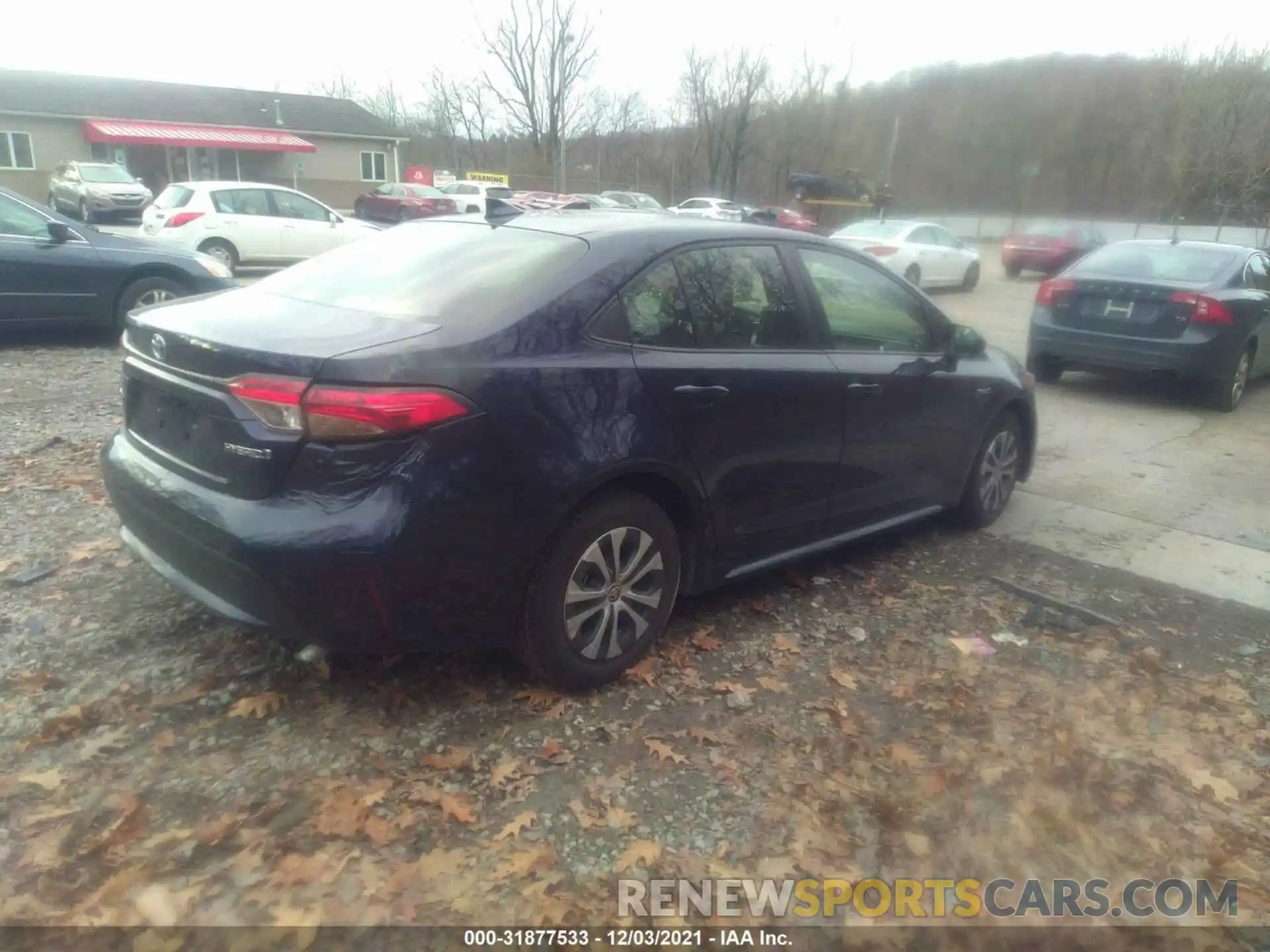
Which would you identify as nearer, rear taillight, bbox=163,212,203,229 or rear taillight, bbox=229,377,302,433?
rear taillight, bbox=229,377,302,433

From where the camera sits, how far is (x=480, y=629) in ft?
10.1

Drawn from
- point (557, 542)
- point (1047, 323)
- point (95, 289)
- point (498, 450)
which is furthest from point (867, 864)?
point (95, 289)

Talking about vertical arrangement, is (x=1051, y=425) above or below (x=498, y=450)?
below

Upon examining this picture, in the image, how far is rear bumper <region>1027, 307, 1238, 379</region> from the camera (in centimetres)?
841

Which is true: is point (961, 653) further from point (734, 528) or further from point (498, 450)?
point (498, 450)

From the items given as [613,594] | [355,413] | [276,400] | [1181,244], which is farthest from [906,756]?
[1181,244]

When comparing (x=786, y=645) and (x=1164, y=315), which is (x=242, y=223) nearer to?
(x=1164, y=315)

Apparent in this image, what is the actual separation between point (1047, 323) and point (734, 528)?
682 cm

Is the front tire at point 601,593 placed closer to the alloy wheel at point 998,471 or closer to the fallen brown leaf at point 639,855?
the fallen brown leaf at point 639,855

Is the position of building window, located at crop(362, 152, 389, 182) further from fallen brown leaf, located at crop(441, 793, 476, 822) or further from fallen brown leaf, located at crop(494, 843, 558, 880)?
fallen brown leaf, located at crop(494, 843, 558, 880)

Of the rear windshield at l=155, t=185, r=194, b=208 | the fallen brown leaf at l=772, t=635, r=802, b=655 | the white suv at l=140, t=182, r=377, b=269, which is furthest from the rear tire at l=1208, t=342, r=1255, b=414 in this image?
the rear windshield at l=155, t=185, r=194, b=208

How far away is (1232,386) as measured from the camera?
8.76 metres

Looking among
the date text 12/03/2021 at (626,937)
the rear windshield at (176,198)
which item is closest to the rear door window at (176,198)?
the rear windshield at (176,198)

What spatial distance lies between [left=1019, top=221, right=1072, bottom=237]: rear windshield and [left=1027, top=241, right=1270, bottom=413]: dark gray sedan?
9448mm
